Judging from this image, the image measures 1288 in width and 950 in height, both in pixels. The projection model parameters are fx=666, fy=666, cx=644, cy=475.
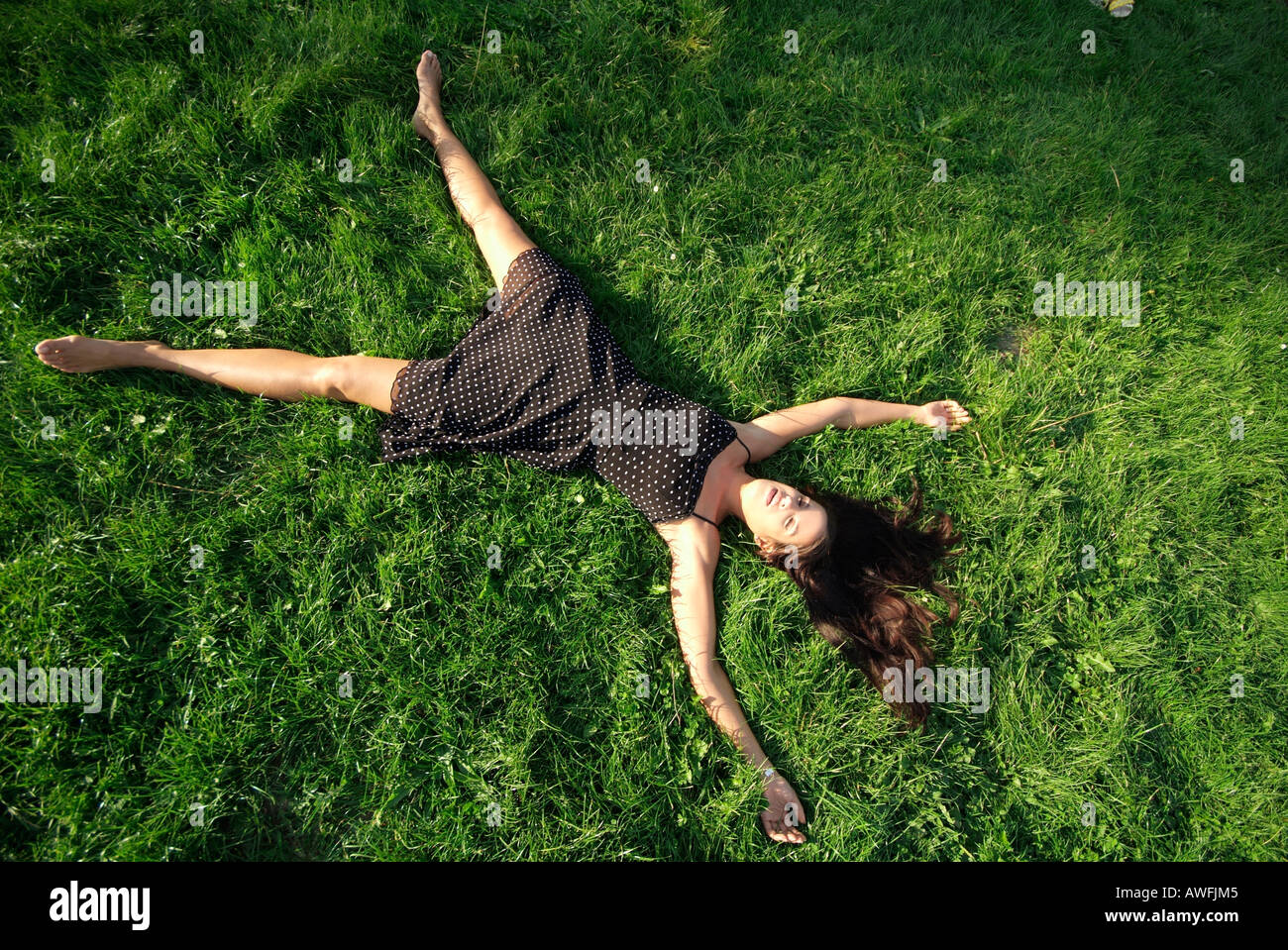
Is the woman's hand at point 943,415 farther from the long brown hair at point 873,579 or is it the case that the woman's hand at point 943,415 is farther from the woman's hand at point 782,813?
the woman's hand at point 782,813

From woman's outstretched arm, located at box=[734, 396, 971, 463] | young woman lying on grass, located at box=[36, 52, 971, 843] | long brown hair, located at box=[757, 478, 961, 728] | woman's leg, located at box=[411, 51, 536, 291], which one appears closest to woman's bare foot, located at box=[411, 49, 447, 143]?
woman's leg, located at box=[411, 51, 536, 291]

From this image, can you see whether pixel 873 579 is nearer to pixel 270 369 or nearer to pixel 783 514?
pixel 783 514

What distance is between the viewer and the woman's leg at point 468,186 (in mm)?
4215

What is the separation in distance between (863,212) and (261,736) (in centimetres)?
497

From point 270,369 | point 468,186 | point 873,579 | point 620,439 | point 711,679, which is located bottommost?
point 711,679

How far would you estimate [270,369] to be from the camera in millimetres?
3840

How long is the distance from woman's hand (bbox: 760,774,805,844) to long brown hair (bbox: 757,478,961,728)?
82cm

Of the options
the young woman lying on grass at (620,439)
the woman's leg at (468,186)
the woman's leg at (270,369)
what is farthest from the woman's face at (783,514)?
the woman's leg at (270,369)

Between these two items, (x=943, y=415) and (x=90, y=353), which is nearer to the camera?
(x=90, y=353)

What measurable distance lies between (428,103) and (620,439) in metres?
2.69

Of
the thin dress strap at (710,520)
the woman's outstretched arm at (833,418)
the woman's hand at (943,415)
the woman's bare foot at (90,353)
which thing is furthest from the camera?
the woman's hand at (943,415)

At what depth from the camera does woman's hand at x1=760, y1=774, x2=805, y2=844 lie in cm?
367

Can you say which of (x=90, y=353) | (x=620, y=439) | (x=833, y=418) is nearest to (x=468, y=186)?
(x=620, y=439)
